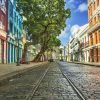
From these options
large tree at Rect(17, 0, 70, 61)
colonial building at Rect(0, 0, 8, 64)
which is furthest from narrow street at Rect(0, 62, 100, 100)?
large tree at Rect(17, 0, 70, 61)

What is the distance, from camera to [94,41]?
73.2 m

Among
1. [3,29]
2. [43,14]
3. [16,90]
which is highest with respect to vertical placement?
[43,14]

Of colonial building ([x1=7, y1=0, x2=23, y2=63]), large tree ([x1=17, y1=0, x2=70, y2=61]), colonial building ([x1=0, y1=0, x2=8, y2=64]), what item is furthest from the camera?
large tree ([x1=17, y1=0, x2=70, y2=61])

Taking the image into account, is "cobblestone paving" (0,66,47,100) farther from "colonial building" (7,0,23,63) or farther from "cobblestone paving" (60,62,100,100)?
"colonial building" (7,0,23,63)

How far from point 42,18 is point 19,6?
5.55 m

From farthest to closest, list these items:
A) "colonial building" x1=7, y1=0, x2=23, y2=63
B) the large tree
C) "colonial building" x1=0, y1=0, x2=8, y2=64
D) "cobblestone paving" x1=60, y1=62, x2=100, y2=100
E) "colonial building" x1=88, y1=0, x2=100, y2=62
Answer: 1. "colonial building" x1=88, y1=0, x2=100, y2=62
2. the large tree
3. "colonial building" x1=7, y1=0, x2=23, y2=63
4. "colonial building" x1=0, y1=0, x2=8, y2=64
5. "cobblestone paving" x1=60, y1=62, x2=100, y2=100

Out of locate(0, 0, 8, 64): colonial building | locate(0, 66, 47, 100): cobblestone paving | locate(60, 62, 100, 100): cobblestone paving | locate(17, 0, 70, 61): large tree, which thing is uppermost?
locate(17, 0, 70, 61): large tree

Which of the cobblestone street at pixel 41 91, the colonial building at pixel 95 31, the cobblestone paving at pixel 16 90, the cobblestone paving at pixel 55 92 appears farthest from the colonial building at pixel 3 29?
the cobblestone paving at pixel 55 92

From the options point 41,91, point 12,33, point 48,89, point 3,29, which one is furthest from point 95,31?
point 41,91

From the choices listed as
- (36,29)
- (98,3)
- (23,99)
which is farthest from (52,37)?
(23,99)

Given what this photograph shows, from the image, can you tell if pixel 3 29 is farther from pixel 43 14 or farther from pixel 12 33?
pixel 43 14

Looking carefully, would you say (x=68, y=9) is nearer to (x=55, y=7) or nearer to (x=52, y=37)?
(x=55, y=7)

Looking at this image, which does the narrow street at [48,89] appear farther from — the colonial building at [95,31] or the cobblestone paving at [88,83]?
the colonial building at [95,31]

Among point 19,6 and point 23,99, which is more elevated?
point 19,6
